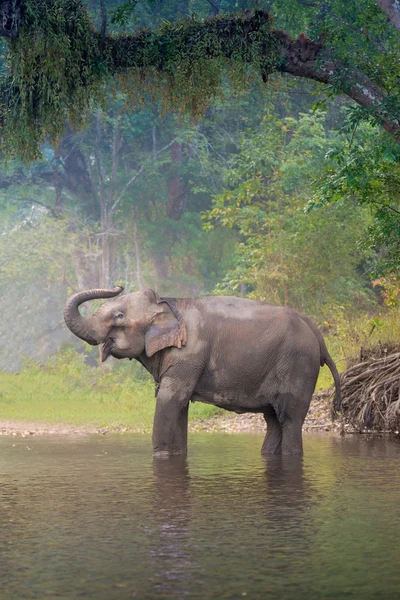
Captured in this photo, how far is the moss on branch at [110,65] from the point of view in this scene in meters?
14.4

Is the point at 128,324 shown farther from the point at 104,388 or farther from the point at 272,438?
the point at 104,388

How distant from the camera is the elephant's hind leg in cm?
1398

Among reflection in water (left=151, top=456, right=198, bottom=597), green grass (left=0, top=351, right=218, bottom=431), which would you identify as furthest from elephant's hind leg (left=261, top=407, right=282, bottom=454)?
green grass (left=0, top=351, right=218, bottom=431)

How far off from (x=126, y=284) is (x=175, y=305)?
1135 inches

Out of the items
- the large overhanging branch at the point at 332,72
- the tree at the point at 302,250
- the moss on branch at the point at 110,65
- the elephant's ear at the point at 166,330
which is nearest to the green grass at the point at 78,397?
the tree at the point at 302,250

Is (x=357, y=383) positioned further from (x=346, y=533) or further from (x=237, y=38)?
(x=346, y=533)

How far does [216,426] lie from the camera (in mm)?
19328

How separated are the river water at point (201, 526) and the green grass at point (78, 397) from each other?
720 cm

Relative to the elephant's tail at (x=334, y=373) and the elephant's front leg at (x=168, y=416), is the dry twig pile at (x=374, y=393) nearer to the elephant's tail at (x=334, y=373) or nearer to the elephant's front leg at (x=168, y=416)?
the elephant's tail at (x=334, y=373)

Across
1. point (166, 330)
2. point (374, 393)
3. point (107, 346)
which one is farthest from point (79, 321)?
point (374, 393)

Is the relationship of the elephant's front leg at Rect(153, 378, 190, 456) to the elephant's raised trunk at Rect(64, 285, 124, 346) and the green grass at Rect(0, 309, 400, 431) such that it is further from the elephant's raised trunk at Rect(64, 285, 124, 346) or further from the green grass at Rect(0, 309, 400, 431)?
the green grass at Rect(0, 309, 400, 431)

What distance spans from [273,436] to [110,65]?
18.8ft

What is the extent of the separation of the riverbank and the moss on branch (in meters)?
5.95

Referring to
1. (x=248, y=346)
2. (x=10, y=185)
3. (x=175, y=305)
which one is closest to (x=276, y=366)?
(x=248, y=346)
